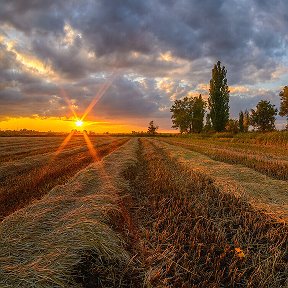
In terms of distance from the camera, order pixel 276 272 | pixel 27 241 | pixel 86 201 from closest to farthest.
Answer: pixel 276 272
pixel 27 241
pixel 86 201

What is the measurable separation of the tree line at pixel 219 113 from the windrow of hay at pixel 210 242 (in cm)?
4295

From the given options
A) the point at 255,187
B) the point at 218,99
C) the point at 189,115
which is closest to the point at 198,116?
the point at 189,115

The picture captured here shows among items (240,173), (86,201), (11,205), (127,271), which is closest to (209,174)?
(240,173)

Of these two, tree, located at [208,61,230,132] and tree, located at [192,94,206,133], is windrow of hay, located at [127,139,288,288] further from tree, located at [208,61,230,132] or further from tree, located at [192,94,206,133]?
tree, located at [192,94,206,133]

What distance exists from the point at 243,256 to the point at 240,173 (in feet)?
21.1

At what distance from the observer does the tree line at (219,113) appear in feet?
192

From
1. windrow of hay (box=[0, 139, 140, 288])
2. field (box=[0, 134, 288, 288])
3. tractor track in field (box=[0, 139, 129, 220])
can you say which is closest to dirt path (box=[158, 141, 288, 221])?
field (box=[0, 134, 288, 288])

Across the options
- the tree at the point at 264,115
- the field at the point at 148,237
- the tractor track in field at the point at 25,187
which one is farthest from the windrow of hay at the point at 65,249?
the tree at the point at 264,115

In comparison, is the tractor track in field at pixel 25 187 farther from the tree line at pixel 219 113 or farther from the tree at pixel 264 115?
the tree at pixel 264 115

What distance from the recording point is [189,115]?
8675cm

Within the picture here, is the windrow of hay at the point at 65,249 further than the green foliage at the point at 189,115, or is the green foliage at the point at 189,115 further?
the green foliage at the point at 189,115

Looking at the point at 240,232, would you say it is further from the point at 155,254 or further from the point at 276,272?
the point at 155,254

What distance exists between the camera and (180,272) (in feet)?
12.1

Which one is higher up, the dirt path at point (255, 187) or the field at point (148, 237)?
the dirt path at point (255, 187)
